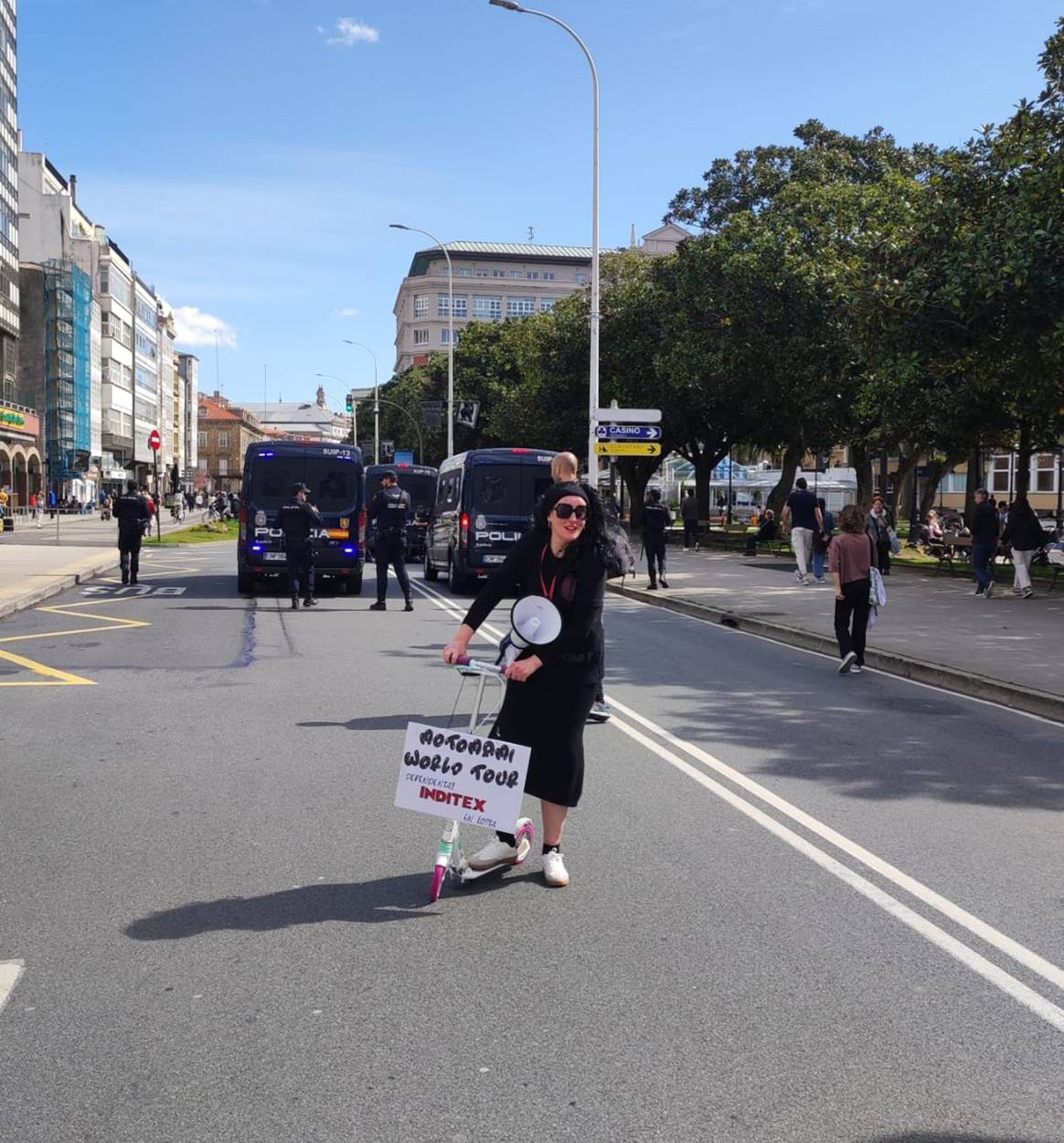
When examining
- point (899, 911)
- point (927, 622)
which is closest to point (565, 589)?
point (899, 911)

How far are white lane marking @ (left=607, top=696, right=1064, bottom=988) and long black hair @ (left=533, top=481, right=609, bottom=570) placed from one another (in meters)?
1.87

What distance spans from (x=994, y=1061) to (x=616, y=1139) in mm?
1193

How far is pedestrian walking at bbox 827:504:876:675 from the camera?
12.6m

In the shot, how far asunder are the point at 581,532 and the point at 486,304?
132 meters

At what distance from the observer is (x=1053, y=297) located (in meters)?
18.1

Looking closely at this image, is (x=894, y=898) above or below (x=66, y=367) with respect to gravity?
below

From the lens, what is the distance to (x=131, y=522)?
71.4 ft

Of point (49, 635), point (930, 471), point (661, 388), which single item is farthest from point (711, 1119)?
point (930, 471)

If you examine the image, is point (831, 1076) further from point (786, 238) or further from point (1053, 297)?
point (786, 238)

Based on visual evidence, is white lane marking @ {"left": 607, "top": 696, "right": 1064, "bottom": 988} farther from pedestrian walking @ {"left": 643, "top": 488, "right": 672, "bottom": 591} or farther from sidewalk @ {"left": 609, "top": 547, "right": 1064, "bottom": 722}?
pedestrian walking @ {"left": 643, "top": 488, "right": 672, "bottom": 591}

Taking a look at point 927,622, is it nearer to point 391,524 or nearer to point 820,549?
point 391,524

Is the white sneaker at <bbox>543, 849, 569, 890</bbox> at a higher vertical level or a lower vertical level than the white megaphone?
lower

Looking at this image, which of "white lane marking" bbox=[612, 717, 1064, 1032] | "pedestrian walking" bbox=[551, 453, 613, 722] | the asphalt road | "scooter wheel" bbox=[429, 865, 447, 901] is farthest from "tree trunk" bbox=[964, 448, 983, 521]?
"scooter wheel" bbox=[429, 865, 447, 901]

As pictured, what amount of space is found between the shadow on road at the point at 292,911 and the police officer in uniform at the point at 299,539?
1344cm
